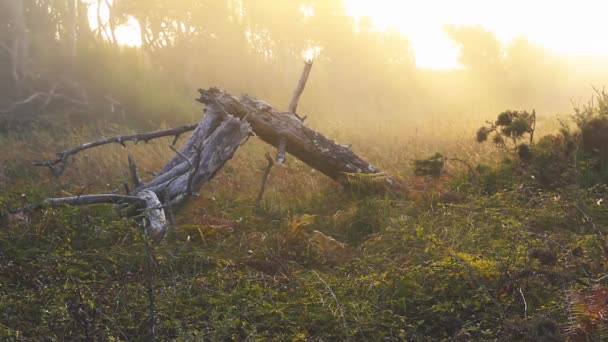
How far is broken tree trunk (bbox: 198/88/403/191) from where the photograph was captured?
7.98m

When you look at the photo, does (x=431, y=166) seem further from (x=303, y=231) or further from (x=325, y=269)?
(x=325, y=269)

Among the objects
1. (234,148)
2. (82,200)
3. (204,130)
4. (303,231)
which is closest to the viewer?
(303,231)

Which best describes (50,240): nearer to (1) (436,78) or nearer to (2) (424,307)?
(2) (424,307)

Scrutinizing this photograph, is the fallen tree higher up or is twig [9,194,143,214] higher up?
the fallen tree

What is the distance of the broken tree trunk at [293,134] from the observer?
7.98m

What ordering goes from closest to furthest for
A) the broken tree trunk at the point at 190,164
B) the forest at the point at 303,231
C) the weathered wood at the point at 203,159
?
→ the forest at the point at 303,231 < the broken tree trunk at the point at 190,164 < the weathered wood at the point at 203,159

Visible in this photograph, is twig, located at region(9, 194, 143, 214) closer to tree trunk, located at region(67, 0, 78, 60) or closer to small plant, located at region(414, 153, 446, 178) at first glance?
small plant, located at region(414, 153, 446, 178)

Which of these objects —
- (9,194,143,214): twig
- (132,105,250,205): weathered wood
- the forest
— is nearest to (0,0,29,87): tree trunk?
the forest

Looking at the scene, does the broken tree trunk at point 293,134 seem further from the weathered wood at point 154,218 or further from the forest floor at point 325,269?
the weathered wood at point 154,218

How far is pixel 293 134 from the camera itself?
8.00 meters

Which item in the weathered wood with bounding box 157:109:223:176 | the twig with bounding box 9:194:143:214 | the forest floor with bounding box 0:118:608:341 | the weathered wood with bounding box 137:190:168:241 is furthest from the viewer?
the weathered wood with bounding box 157:109:223:176

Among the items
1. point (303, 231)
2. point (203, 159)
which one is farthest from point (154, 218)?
point (203, 159)

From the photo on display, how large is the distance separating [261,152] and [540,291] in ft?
27.1

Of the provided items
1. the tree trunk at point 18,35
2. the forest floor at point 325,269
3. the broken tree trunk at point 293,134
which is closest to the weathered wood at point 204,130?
the broken tree trunk at point 293,134
